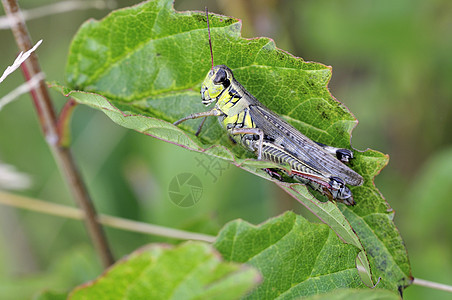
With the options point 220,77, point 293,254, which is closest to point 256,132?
point 220,77

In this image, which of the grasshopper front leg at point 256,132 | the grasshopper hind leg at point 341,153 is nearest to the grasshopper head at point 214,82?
the grasshopper front leg at point 256,132

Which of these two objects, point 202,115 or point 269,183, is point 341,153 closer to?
point 202,115

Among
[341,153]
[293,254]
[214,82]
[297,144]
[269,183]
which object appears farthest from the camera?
[269,183]

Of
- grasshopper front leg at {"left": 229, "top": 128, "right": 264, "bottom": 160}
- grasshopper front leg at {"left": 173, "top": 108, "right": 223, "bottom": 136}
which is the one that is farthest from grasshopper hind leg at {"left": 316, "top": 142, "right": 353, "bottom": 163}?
grasshopper front leg at {"left": 173, "top": 108, "right": 223, "bottom": 136}

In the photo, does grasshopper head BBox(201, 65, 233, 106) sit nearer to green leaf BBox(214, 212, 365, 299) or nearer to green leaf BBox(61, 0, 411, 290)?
green leaf BBox(61, 0, 411, 290)

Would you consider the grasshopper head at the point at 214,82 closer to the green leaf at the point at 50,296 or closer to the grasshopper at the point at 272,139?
the grasshopper at the point at 272,139

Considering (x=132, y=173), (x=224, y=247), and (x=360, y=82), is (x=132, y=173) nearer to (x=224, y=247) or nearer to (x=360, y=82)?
(x=224, y=247)
